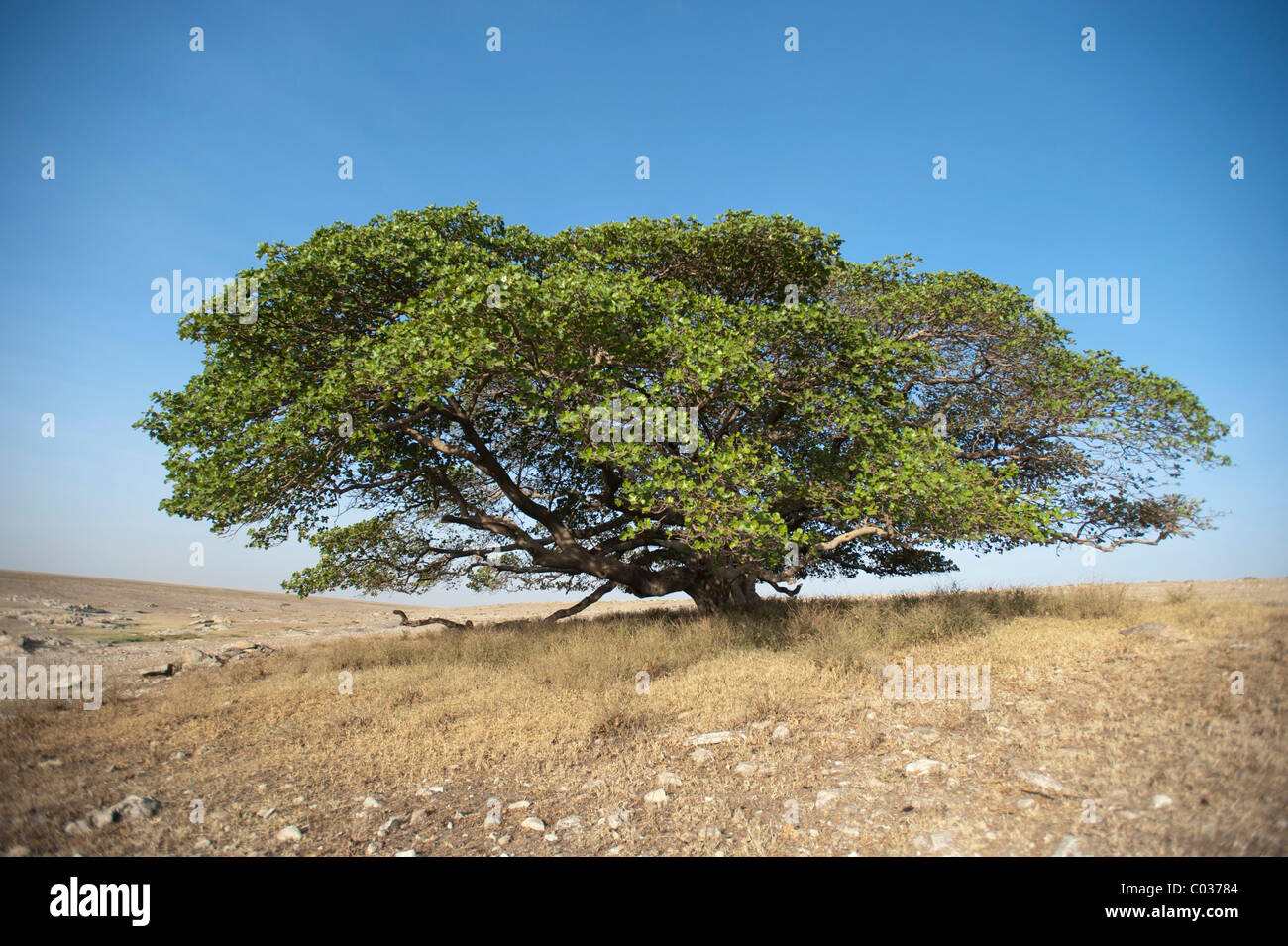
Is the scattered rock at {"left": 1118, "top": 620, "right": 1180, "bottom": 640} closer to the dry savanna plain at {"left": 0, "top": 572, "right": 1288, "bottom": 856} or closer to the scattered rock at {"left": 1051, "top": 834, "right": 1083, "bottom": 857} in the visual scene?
the dry savanna plain at {"left": 0, "top": 572, "right": 1288, "bottom": 856}

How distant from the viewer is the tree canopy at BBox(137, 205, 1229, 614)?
36.2 feet

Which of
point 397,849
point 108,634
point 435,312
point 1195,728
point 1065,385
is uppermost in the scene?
point 435,312

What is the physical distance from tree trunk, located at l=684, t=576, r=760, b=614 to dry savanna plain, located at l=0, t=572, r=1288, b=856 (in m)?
4.28

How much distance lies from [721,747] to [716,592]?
31.4 ft

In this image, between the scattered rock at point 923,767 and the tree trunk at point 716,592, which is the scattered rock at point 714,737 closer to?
the scattered rock at point 923,767

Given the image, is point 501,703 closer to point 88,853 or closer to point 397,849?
point 397,849

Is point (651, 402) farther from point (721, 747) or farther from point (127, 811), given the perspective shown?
point (127, 811)

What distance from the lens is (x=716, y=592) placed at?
16.9 meters

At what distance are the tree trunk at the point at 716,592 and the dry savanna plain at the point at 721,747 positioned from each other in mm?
4277

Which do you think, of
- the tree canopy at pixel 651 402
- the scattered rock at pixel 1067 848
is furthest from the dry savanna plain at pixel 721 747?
the tree canopy at pixel 651 402

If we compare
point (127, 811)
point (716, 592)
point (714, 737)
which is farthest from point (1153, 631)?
point (127, 811)

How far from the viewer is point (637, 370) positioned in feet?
43.9
